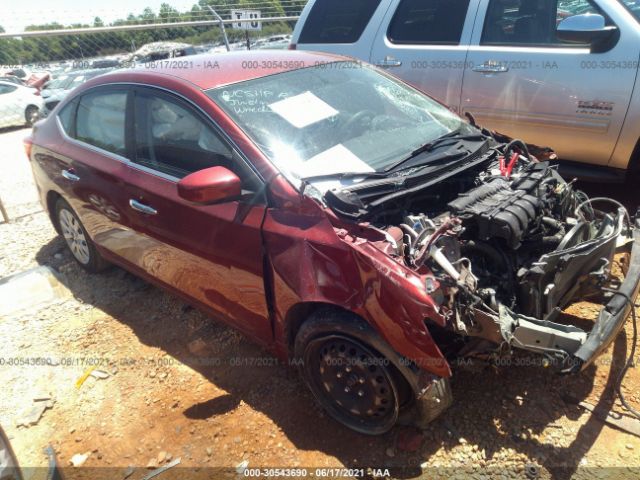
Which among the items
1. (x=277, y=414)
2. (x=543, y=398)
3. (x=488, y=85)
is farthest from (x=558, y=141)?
(x=277, y=414)

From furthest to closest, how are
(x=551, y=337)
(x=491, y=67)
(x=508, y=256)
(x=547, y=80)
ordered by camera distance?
(x=491, y=67) < (x=547, y=80) < (x=508, y=256) < (x=551, y=337)

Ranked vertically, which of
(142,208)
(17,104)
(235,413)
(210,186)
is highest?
(210,186)

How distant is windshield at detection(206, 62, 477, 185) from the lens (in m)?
2.50

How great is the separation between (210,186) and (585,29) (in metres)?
3.16

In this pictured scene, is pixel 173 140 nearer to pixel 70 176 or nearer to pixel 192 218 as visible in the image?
pixel 192 218

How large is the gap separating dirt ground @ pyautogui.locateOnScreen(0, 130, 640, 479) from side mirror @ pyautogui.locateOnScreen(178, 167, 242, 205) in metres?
1.20

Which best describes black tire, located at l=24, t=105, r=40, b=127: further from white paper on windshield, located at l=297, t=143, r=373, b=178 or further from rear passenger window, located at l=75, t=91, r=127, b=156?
white paper on windshield, located at l=297, t=143, r=373, b=178

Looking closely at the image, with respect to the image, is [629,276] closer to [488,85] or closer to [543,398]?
[543,398]

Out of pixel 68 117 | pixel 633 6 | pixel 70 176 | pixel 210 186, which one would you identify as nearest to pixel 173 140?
pixel 210 186

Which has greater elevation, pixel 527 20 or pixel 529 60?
pixel 527 20

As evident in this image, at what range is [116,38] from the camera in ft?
Result: 28.6

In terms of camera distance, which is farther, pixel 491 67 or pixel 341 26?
pixel 341 26

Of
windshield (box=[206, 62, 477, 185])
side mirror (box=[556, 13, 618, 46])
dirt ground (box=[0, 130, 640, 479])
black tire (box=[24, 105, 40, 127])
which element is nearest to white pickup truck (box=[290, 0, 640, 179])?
side mirror (box=[556, 13, 618, 46])

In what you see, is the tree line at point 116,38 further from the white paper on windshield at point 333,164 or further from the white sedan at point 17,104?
the white paper on windshield at point 333,164
